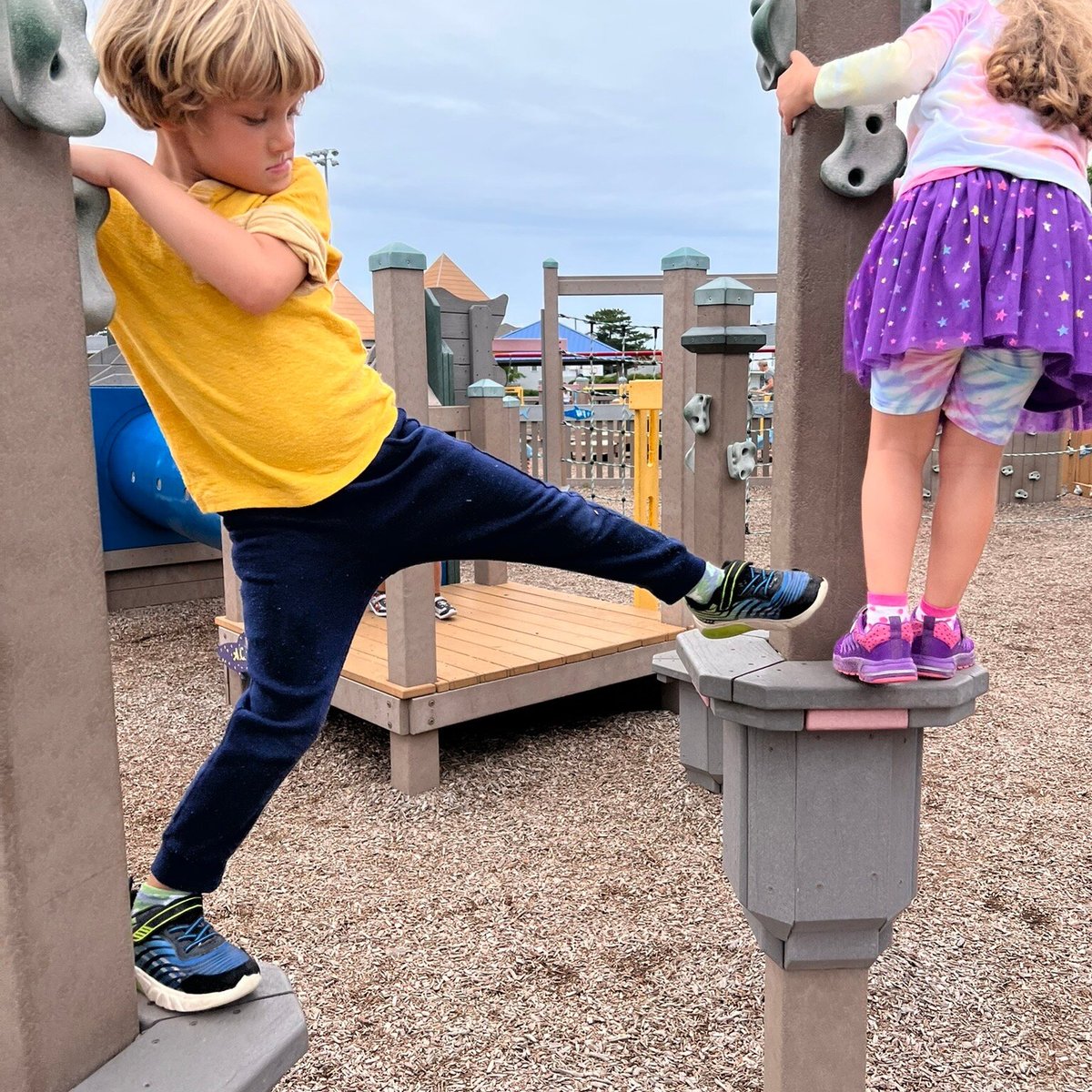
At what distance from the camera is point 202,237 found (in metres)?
1.06

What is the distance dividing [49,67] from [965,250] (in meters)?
1.07

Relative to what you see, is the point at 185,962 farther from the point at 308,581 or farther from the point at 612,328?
the point at 612,328

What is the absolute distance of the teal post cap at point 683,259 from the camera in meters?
3.80

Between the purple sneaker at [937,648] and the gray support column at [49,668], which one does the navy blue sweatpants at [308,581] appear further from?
the purple sneaker at [937,648]

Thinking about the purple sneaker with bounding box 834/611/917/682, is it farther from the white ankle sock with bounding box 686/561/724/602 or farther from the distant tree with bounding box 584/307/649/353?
the distant tree with bounding box 584/307/649/353

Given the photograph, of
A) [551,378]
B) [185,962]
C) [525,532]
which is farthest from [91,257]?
[551,378]

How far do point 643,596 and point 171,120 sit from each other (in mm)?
3780

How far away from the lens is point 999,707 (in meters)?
4.29

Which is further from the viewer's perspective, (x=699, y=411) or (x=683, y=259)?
(x=683, y=259)

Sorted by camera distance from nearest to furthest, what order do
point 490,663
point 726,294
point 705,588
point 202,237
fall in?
point 202,237
point 705,588
point 726,294
point 490,663

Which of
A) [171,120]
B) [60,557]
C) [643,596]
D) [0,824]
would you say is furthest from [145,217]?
[643,596]

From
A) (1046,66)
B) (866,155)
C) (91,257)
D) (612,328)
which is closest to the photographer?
(91,257)

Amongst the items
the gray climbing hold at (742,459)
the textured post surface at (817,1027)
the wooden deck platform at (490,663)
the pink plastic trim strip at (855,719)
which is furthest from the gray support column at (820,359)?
the wooden deck platform at (490,663)

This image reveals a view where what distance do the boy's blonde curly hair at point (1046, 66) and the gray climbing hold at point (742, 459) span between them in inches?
84.2
